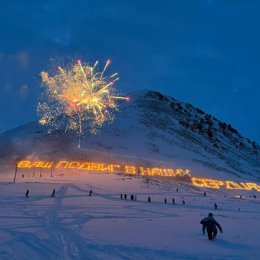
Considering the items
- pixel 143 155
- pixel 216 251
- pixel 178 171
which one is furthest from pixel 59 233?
pixel 143 155

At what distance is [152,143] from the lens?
130 m

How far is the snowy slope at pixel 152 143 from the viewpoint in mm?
106125

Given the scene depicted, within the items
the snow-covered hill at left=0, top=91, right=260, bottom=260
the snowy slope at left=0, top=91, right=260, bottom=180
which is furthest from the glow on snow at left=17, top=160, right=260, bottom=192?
the snowy slope at left=0, top=91, right=260, bottom=180

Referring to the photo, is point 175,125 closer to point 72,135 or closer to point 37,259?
point 72,135

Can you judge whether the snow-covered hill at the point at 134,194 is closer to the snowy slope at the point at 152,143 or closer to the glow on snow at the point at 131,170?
the snowy slope at the point at 152,143

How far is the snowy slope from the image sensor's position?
106125 mm

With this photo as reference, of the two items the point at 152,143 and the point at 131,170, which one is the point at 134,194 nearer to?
the point at 131,170

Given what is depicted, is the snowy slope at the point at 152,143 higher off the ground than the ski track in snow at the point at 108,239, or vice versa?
the snowy slope at the point at 152,143

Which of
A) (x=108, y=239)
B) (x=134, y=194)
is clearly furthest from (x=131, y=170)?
(x=108, y=239)

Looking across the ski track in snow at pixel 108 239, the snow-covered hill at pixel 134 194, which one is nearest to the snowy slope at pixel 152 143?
the snow-covered hill at pixel 134 194

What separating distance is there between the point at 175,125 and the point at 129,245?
14995 centimetres

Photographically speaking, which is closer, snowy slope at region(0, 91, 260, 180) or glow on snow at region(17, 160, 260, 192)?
glow on snow at region(17, 160, 260, 192)

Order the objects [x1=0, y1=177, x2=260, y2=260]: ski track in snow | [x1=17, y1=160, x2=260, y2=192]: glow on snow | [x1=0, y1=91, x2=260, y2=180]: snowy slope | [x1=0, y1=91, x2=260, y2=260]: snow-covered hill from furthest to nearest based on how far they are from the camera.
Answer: [x1=0, y1=91, x2=260, y2=180]: snowy slope
[x1=17, y1=160, x2=260, y2=192]: glow on snow
[x1=0, y1=91, x2=260, y2=260]: snow-covered hill
[x1=0, y1=177, x2=260, y2=260]: ski track in snow

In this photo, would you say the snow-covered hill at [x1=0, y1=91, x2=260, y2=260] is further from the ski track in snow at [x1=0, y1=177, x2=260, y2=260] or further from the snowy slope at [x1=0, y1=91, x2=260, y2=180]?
the snowy slope at [x1=0, y1=91, x2=260, y2=180]
